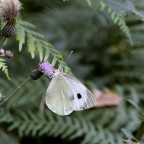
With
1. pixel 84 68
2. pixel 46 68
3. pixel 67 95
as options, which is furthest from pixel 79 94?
pixel 84 68

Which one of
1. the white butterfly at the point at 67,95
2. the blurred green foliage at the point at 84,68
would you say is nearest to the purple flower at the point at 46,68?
the white butterfly at the point at 67,95

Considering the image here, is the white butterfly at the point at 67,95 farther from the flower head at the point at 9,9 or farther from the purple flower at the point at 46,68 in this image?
the flower head at the point at 9,9

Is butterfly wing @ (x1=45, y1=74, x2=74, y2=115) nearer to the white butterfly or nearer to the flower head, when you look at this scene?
the white butterfly

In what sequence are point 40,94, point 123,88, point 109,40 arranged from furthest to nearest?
point 109,40 → point 123,88 → point 40,94

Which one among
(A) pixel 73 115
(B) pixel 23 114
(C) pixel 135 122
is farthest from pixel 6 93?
(C) pixel 135 122

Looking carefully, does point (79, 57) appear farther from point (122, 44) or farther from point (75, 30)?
point (122, 44)

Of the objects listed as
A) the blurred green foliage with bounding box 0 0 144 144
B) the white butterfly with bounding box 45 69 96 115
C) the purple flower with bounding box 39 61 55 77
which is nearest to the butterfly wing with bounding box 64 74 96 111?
the white butterfly with bounding box 45 69 96 115

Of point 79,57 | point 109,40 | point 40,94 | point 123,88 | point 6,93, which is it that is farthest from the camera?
point 109,40
